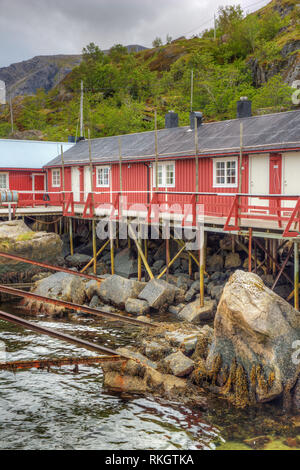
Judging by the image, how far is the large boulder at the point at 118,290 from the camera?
17734mm

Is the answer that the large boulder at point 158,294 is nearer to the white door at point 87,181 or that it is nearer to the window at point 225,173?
the window at point 225,173

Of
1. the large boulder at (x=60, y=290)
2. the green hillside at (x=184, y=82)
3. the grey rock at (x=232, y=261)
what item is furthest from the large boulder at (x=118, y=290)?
the green hillside at (x=184, y=82)

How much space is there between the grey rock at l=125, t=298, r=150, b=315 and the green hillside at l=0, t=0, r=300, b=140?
24.0 metres

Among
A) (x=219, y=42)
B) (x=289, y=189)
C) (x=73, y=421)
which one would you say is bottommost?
(x=73, y=421)

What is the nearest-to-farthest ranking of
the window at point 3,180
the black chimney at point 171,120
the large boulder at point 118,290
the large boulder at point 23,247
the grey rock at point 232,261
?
1. the large boulder at point 118,290
2. the grey rock at point 232,261
3. the large boulder at point 23,247
4. the black chimney at point 171,120
5. the window at point 3,180

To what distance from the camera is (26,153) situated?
34.0m

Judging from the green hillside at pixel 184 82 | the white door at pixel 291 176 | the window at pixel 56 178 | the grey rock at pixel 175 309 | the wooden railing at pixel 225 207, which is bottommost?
the grey rock at pixel 175 309

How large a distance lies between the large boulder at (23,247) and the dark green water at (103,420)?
32.6ft

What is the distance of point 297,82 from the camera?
3575 cm

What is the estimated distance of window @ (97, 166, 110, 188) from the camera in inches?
1057

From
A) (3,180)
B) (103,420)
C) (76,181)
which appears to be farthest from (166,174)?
(103,420)
